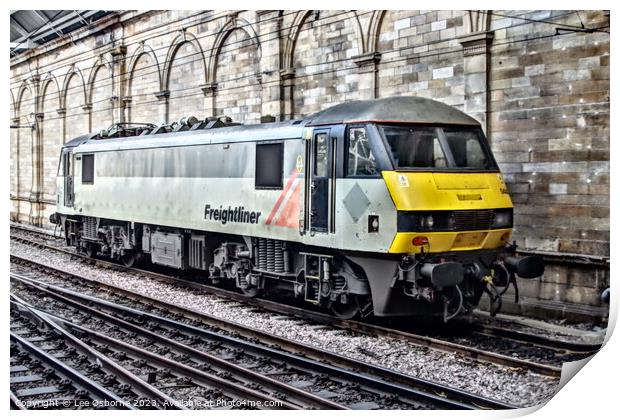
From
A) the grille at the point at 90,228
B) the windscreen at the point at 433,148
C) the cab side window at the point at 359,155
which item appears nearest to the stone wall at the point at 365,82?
the windscreen at the point at 433,148

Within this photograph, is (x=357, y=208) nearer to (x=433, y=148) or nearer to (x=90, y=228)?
(x=433, y=148)

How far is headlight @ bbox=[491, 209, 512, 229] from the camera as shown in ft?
31.1

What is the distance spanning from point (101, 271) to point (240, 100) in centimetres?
455

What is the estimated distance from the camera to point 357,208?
9445 mm

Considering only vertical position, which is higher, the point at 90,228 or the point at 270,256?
the point at 90,228

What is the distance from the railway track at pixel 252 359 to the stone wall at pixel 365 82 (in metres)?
1.86

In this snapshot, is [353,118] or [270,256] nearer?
[353,118]

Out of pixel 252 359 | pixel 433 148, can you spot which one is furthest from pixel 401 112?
pixel 252 359

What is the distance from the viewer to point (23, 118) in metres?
10.2

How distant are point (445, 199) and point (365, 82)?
3.51 metres

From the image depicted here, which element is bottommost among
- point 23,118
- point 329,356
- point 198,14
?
point 329,356

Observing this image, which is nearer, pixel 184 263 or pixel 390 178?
pixel 390 178
